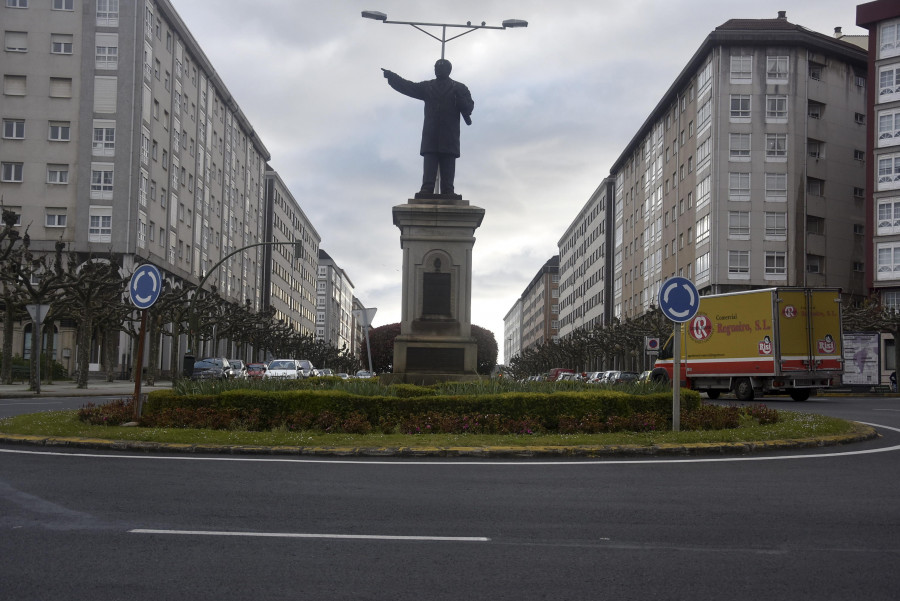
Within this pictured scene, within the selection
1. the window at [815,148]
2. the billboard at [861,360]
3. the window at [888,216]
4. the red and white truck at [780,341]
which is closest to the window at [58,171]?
the red and white truck at [780,341]

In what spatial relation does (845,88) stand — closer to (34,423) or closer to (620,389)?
(620,389)

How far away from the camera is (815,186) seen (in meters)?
64.2

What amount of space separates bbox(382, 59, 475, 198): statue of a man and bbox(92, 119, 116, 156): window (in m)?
42.3

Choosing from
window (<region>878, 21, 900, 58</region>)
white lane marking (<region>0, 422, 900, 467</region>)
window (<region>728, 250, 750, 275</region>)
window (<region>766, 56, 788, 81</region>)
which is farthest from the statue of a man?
window (<region>878, 21, 900, 58</region>)

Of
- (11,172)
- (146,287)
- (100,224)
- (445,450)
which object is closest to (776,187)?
(100,224)

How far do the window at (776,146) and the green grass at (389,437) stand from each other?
52484mm

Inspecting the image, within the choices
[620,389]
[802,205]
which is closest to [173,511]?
[620,389]

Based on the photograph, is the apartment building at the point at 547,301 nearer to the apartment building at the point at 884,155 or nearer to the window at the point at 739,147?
the window at the point at 739,147

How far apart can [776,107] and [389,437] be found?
189 feet

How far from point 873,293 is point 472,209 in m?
48.1

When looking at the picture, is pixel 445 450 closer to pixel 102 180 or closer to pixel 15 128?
pixel 102 180

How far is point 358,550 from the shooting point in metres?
5.96

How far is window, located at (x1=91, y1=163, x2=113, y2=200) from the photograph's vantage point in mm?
56906

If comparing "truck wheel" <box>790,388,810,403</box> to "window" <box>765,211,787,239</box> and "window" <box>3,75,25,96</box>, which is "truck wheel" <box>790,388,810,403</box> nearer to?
"window" <box>765,211,787,239</box>
